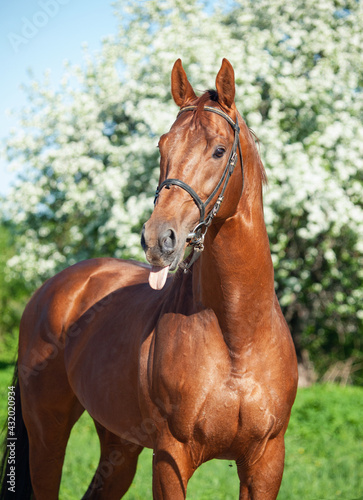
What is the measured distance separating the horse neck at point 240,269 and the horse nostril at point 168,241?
433mm

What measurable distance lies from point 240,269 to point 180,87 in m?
0.87

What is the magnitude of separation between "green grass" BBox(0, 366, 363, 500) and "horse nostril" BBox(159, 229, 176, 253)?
142 inches

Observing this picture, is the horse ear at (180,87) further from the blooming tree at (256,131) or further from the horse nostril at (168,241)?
the blooming tree at (256,131)

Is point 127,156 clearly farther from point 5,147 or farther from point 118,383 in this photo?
point 118,383

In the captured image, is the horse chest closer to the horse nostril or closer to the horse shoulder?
the horse shoulder

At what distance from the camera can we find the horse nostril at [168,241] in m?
2.01

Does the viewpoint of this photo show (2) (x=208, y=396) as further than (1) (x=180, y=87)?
No

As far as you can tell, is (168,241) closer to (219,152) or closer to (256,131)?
(219,152)

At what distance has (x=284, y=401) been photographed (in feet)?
8.42

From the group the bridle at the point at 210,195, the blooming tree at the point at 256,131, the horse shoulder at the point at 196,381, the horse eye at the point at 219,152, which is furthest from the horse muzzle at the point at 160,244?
the blooming tree at the point at 256,131

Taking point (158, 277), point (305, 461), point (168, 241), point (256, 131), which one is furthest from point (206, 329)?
point (256, 131)

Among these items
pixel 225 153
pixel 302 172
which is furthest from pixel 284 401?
pixel 302 172

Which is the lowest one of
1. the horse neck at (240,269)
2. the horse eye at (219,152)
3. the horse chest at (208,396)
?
the horse chest at (208,396)

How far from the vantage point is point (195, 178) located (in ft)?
7.15
